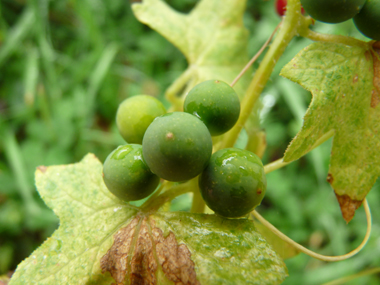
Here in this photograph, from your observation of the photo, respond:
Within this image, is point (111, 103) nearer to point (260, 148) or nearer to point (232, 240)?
point (260, 148)

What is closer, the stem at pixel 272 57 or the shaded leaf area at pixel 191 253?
the shaded leaf area at pixel 191 253

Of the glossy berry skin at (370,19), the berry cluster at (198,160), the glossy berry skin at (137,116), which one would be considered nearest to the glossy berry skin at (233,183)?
the berry cluster at (198,160)

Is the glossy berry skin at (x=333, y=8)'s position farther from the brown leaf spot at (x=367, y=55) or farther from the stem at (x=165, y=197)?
the stem at (x=165, y=197)

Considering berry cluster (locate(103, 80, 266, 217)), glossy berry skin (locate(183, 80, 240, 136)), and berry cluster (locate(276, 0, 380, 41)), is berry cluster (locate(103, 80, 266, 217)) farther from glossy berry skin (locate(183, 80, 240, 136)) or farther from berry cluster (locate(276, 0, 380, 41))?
berry cluster (locate(276, 0, 380, 41))

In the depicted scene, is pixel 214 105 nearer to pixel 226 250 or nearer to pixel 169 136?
pixel 169 136

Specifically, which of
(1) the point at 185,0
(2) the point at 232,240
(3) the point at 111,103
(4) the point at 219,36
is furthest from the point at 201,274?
(1) the point at 185,0

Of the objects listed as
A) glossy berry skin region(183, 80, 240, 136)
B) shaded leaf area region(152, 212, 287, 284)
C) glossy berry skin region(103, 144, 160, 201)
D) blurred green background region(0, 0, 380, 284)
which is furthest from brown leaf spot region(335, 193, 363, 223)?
blurred green background region(0, 0, 380, 284)

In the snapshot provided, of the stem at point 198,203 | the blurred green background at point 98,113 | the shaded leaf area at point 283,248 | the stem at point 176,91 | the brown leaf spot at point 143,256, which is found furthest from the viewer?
the blurred green background at point 98,113
